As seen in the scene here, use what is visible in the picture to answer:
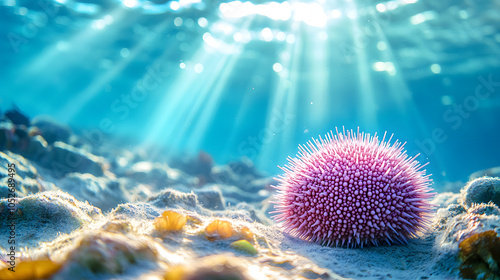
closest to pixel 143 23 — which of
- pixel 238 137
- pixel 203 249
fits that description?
pixel 203 249

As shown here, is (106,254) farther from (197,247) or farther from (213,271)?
(197,247)

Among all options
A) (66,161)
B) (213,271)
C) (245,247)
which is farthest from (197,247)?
(66,161)

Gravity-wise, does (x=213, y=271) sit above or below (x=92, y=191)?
below

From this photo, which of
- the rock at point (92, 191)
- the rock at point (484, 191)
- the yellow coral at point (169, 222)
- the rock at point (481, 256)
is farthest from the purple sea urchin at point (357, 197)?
the rock at point (92, 191)

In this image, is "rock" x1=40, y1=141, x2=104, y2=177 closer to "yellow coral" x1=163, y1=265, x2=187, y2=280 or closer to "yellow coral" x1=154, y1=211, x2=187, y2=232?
"yellow coral" x1=154, y1=211, x2=187, y2=232

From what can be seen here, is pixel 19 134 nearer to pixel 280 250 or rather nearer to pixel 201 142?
pixel 280 250

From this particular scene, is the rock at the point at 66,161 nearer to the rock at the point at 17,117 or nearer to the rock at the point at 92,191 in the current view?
the rock at the point at 92,191

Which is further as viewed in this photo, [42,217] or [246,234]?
[42,217]
